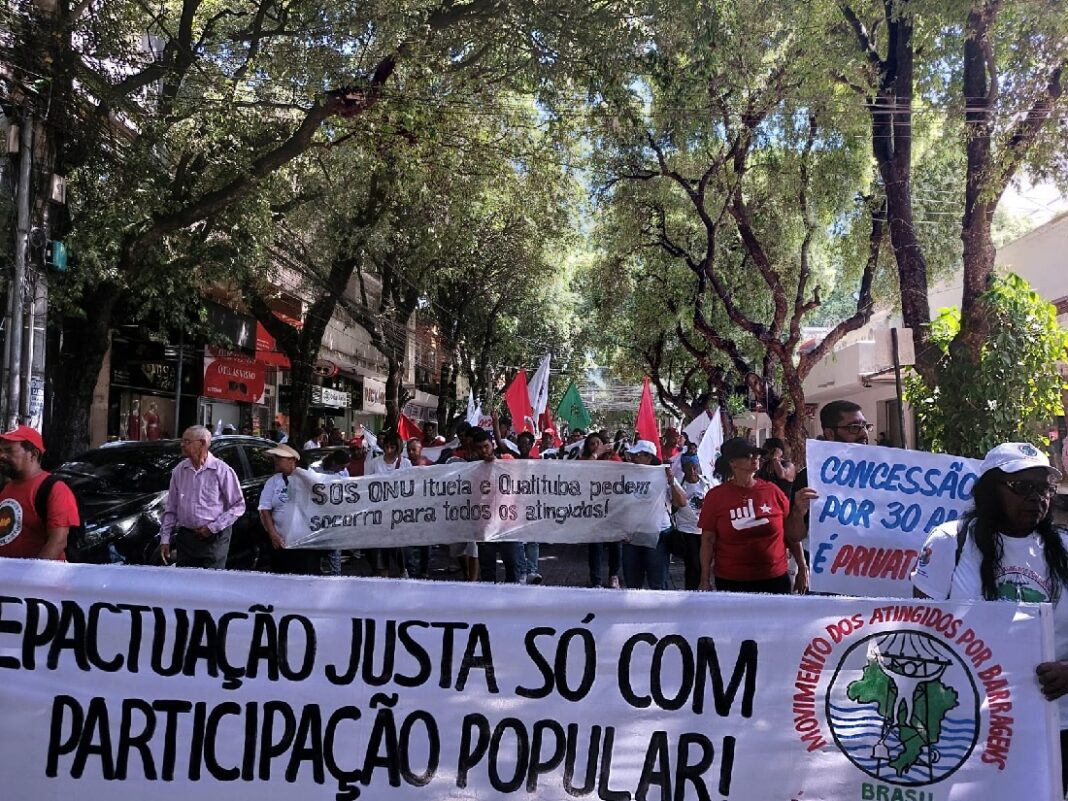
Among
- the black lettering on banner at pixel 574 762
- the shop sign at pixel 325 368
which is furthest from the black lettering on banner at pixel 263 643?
the shop sign at pixel 325 368

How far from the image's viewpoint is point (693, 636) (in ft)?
11.3

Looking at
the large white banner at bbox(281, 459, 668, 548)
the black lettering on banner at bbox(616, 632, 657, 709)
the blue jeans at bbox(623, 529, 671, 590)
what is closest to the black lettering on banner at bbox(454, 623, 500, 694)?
the black lettering on banner at bbox(616, 632, 657, 709)

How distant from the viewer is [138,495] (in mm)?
8727

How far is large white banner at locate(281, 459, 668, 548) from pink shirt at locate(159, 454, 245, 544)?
1.77 m

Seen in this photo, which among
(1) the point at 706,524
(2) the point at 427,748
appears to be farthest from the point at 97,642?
(1) the point at 706,524

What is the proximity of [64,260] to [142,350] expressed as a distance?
886cm

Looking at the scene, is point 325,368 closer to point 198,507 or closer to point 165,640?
point 198,507

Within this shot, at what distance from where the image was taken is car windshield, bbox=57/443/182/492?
353 inches

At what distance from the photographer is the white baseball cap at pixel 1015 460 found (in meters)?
3.32

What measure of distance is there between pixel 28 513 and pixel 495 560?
5243 millimetres

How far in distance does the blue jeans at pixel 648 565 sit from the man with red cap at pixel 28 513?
5.40 meters

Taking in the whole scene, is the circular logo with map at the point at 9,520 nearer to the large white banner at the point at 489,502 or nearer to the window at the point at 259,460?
the large white banner at the point at 489,502

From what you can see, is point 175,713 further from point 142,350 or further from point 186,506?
point 142,350

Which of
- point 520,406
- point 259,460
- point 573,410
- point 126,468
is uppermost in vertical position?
point 573,410
